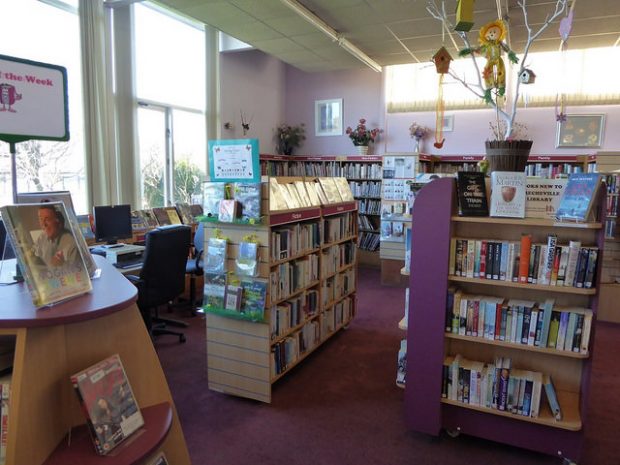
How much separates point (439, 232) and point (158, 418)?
1.74 metres

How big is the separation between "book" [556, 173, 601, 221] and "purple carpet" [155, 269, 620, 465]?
144 cm

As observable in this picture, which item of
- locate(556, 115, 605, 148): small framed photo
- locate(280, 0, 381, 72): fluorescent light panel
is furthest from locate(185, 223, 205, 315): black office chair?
locate(556, 115, 605, 148): small framed photo

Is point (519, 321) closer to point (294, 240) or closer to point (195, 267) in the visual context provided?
point (294, 240)

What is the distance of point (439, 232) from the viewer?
8.30ft

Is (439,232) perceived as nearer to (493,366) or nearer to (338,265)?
(493,366)

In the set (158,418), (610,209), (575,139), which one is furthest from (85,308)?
(575,139)

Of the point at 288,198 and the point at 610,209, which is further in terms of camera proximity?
the point at 610,209

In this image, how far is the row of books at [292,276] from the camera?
10.5ft

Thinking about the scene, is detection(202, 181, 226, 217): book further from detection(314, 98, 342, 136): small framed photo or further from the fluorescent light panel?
detection(314, 98, 342, 136): small framed photo

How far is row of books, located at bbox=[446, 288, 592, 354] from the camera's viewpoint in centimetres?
239

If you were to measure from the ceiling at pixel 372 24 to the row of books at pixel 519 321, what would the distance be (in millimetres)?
3601

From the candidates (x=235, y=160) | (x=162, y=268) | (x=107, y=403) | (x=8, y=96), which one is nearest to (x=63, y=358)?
(x=107, y=403)

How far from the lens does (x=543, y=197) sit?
97.3 inches

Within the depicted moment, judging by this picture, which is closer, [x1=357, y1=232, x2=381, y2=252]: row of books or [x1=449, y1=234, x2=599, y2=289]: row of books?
[x1=449, y1=234, x2=599, y2=289]: row of books
